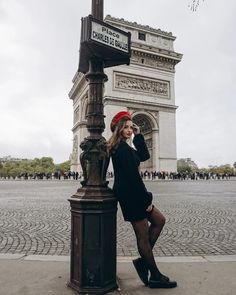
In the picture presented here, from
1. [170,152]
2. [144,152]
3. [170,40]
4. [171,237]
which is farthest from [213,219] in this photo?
[170,40]

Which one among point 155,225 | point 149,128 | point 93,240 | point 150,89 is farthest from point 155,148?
point 93,240

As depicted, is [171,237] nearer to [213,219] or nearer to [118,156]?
[213,219]

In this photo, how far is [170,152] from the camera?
41594 mm

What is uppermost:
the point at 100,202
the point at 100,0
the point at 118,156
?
the point at 100,0

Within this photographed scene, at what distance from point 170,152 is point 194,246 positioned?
37162mm

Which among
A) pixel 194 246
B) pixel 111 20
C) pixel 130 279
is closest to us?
pixel 130 279

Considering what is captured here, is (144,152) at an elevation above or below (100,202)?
above

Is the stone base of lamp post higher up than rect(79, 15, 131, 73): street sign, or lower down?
lower down

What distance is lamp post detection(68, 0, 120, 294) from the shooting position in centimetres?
297

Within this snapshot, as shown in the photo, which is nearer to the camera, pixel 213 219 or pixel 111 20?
pixel 213 219

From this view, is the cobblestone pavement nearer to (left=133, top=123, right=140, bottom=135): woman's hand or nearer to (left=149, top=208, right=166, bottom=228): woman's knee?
(left=149, top=208, right=166, bottom=228): woman's knee

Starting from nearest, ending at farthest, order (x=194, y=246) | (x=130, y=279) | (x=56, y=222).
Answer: (x=130, y=279), (x=194, y=246), (x=56, y=222)

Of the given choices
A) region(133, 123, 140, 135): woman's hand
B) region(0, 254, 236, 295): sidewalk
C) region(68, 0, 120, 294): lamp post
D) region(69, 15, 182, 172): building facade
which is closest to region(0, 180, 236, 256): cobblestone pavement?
region(0, 254, 236, 295): sidewalk

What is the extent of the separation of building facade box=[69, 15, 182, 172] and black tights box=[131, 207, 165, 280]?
35.0 m
